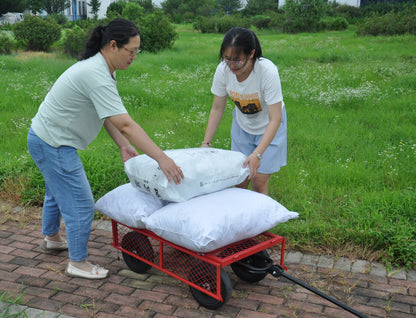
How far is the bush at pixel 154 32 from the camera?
1639 centimetres

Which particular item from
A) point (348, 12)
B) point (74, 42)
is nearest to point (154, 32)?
point (74, 42)

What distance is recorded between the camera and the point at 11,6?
45094 mm

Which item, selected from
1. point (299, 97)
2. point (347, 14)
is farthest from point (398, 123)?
point (347, 14)

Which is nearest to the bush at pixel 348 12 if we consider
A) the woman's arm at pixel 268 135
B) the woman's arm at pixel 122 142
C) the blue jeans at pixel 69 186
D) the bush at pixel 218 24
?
the bush at pixel 218 24

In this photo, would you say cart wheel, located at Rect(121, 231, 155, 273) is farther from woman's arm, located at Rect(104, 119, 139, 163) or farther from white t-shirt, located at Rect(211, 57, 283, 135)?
white t-shirt, located at Rect(211, 57, 283, 135)

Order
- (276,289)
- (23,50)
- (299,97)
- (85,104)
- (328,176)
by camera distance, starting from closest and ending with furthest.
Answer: (85,104) < (276,289) < (328,176) < (299,97) < (23,50)

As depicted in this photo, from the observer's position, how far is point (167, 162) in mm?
2939

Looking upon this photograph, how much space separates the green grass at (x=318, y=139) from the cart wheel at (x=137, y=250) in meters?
1.36

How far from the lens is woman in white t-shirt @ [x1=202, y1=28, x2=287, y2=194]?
322 cm

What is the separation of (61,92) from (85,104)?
7.4 inches

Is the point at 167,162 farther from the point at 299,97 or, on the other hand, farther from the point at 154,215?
the point at 299,97

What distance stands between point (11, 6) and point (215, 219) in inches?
1956

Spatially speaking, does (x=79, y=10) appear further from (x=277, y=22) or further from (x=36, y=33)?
(x=36, y=33)

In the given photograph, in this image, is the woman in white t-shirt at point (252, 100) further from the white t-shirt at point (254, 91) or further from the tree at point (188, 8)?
the tree at point (188, 8)
